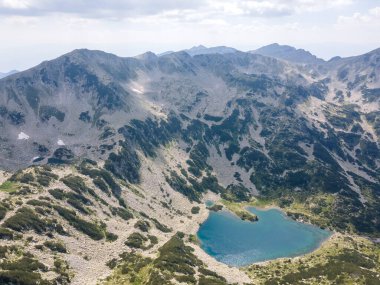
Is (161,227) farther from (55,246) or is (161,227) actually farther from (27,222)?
(27,222)

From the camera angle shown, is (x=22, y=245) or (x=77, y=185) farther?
(x=77, y=185)

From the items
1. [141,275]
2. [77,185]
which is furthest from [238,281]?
[77,185]

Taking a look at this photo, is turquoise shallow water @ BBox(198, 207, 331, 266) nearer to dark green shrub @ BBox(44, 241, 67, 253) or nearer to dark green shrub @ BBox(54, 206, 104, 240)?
dark green shrub @ BBox(54, 206, 104, 240)

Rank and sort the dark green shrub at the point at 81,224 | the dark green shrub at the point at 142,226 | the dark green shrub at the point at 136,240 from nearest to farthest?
the dark green shrub at the point at 81,224
the dark green shrub at the point at 136,240
the dark green shrub at the point at 142,226

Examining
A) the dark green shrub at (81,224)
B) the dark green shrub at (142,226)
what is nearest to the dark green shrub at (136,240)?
the dark green shrub at (142,226)

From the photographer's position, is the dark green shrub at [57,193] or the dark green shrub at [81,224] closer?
the dark green shrub at [81,224]


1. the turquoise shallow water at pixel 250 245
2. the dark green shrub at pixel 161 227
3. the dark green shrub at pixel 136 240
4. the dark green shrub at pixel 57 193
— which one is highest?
the dark green shrub at pixel 57 193

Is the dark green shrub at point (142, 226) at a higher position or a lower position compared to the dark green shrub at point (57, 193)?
lower

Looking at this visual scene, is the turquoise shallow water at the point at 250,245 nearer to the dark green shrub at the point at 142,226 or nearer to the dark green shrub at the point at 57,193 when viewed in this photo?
the dark green shrub at the point at 142,226

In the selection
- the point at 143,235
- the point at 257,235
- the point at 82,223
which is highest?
the point at 82,223

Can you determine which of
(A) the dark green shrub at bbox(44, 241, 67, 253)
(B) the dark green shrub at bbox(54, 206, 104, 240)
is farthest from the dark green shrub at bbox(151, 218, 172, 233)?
(A) the dark green shrub at bbox(44, 241, 67, 253)

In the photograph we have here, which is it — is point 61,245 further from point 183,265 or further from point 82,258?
point 183,265
